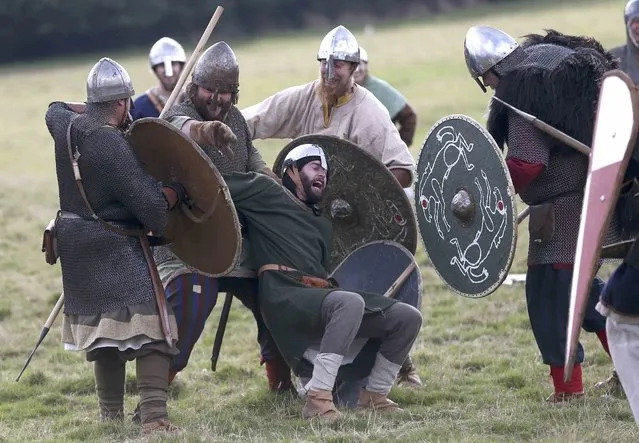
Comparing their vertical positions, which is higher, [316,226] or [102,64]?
[102,64]

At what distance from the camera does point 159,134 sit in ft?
17.1

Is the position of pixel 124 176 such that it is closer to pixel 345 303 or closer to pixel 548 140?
pixel 345 303

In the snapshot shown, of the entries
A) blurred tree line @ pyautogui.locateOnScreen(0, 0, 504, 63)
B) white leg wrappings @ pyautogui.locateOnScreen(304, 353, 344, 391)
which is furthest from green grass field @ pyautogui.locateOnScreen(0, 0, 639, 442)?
blurred tree line @ pyautogui.locateOnScreen(0, 0, 504, 63)

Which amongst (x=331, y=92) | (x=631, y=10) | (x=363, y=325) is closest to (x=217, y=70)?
(x=331, y=92)

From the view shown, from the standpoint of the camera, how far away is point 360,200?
19.6 feet

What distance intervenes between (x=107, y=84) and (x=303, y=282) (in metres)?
1.20

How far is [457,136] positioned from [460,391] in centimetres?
141

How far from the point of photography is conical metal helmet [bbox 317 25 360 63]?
6.12 meters

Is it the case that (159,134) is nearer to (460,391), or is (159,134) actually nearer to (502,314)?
(460,391)

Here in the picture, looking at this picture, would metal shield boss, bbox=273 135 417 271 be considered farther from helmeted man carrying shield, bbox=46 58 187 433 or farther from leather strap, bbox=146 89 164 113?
leather strap, bbox=146 89 164 113

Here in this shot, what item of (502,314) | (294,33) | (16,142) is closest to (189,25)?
(294,33)

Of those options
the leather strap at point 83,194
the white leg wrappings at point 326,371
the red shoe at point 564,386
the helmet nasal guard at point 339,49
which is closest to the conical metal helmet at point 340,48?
the helmet nasal guard at point 339,49

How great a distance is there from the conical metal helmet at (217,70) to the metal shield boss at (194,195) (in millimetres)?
443

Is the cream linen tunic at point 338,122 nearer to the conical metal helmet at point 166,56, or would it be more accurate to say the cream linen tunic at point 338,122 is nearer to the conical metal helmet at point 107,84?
the conical metal helmet at point 107,84
